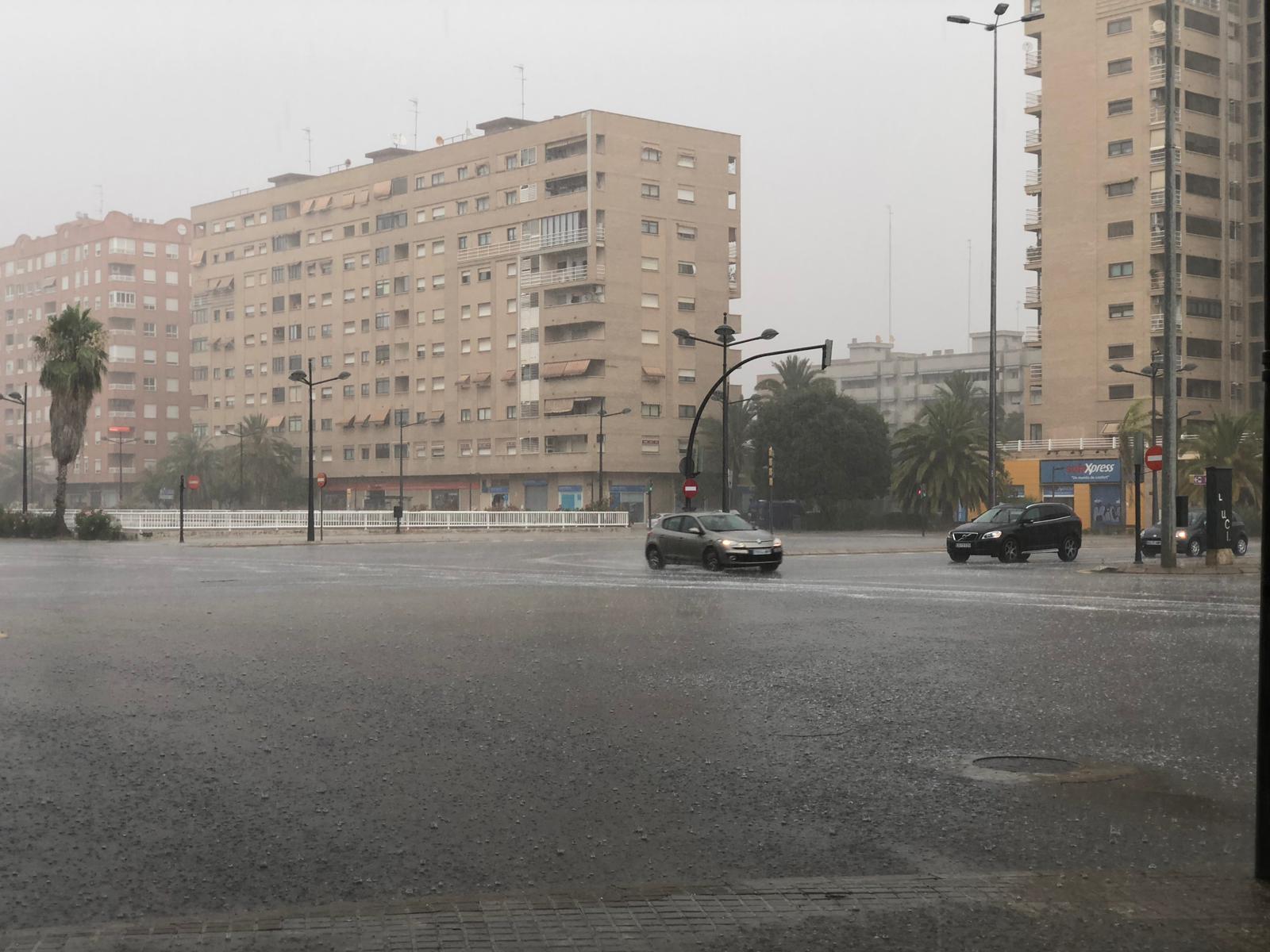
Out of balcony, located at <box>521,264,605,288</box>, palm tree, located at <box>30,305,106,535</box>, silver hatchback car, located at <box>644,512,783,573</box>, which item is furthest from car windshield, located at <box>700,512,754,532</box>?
balcony, located at <box>521,264,605,288</box>

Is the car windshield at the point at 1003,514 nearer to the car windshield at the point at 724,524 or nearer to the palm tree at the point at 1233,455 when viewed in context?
the car windshield at the point at 724,524

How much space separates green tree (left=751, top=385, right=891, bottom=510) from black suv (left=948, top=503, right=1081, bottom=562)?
47.0 metres

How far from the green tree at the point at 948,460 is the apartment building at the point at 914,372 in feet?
195

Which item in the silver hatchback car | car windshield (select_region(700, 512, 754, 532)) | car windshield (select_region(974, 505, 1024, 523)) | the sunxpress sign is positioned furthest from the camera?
the sunxpress sign

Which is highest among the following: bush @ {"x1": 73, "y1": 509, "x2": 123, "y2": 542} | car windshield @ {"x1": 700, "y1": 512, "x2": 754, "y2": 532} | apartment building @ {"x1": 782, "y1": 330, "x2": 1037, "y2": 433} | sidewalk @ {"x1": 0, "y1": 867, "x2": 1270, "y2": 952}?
apartment building @ {"x1": 782, "y1": 330, "x2": 1037, "y2": 433}

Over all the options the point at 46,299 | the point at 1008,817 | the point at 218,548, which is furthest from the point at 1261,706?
the point at 46,299

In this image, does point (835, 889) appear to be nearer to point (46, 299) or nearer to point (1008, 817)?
point (1008, 817)

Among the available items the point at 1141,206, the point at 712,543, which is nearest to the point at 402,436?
the point at 1141,206

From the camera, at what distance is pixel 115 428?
411 feet

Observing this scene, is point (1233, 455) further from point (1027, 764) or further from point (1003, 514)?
point (1027, 764)

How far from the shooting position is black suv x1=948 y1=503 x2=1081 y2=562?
109ft

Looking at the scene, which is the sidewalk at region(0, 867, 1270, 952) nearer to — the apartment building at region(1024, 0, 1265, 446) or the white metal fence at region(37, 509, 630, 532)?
the white metal fence at region(37, 509, 630, 532)

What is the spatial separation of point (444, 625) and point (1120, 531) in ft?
196

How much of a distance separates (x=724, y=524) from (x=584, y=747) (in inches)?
876
